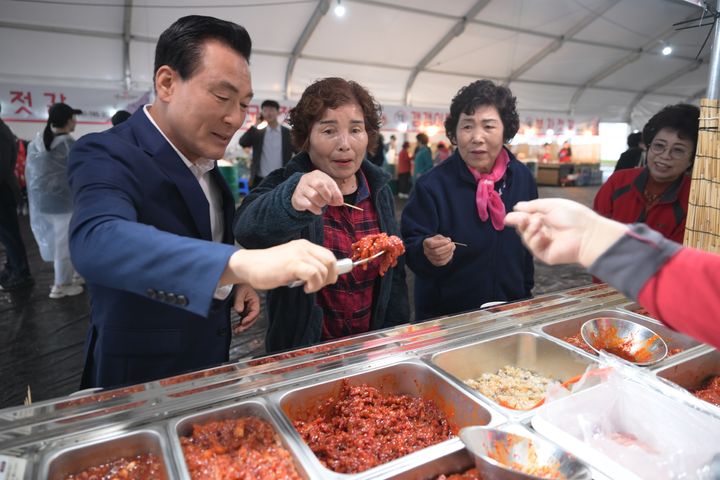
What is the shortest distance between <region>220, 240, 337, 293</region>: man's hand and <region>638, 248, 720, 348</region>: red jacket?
70cm

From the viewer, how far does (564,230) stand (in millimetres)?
1025

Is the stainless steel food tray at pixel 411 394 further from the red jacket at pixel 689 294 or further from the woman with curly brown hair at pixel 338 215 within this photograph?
the red jacket at pixel 689 294

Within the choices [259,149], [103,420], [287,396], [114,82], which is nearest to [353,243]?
[287,396]

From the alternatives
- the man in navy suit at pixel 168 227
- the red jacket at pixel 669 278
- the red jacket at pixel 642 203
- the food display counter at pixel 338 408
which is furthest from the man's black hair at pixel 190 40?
the red jacket at pixel 642 203

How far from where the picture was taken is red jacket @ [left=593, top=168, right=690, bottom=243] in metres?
2.72

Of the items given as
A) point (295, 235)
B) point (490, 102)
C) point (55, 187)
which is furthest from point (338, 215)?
point (55, 187)

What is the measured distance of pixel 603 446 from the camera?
1248 millimetres

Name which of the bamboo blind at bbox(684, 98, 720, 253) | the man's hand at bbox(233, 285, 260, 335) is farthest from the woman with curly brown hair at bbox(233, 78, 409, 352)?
the bamboo blind at bbox(684, 98, 720, 253)

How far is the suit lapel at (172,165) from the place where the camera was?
1.49 m

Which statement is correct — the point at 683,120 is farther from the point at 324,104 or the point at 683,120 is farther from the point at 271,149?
the point at 271,149

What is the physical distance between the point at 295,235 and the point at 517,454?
121 cm

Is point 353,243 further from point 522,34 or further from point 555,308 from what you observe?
point 522,34

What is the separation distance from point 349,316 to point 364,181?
0.71m

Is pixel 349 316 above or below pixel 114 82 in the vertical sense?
below
